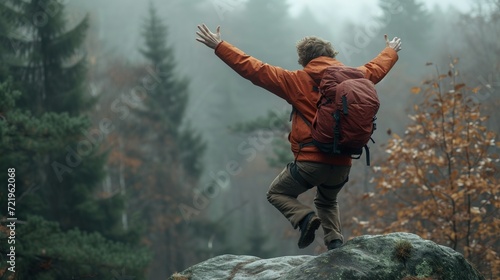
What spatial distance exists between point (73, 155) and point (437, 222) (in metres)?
11.5

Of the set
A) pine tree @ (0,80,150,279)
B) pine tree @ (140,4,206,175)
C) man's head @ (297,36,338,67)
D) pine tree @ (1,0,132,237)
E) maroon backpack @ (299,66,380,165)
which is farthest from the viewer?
pine tree @ (140,4,206,175)

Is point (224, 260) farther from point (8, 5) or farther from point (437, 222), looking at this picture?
point (8, 5)

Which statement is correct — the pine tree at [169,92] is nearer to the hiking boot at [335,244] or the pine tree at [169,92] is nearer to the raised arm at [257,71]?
the hiking boot at [335,244]

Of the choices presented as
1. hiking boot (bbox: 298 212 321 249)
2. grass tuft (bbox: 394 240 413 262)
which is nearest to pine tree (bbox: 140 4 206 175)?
hiking boot (bbox: 298 212 321 249)

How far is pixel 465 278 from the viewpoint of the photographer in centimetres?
560

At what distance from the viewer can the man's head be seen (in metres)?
5.58

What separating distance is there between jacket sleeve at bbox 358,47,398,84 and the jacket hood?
358 mm

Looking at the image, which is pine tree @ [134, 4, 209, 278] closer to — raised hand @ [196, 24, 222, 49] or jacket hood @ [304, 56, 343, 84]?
raised hand @ [196, 24, 222, 49]

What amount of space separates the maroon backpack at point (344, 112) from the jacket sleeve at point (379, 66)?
1.86 feet

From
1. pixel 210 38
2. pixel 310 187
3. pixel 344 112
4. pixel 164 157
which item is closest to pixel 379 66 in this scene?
pixel 344 112

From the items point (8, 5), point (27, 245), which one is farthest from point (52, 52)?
point (27, 245)

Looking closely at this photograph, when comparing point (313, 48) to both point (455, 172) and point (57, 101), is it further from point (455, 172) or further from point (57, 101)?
point (57, 101)

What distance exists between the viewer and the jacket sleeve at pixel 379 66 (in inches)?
228

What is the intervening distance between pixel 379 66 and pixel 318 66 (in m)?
0.84
